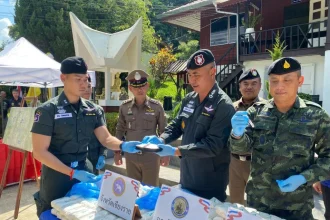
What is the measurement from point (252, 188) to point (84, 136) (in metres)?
1.31

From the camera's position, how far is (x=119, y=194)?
5.88 ft

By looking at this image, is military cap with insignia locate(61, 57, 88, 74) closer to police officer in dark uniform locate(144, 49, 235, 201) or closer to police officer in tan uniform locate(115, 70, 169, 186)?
police officer in dark uniform locate(144, 49, 235, 201)

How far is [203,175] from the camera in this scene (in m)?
2.02

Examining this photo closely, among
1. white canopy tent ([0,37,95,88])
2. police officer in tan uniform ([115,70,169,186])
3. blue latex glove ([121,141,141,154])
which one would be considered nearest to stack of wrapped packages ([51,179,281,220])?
blue latex glove ([121,141,141,154])

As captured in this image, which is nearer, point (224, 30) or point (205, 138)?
point (205, 138)

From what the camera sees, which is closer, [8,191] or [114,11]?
[8,191]

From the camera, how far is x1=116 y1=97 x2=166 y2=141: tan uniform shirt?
364 cm

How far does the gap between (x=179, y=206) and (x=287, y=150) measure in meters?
0.75

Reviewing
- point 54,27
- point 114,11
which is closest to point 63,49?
point 54,27

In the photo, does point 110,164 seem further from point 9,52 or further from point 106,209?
point 106,209

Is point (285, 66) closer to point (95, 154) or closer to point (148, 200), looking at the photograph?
point (148, 200)

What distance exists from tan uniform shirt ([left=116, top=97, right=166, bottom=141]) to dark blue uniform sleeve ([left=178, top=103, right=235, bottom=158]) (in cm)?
169

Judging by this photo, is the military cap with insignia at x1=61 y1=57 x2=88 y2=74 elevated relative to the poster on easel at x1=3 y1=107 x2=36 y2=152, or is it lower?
elevated

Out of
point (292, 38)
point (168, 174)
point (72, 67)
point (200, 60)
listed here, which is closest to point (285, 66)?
point (200, 60)
